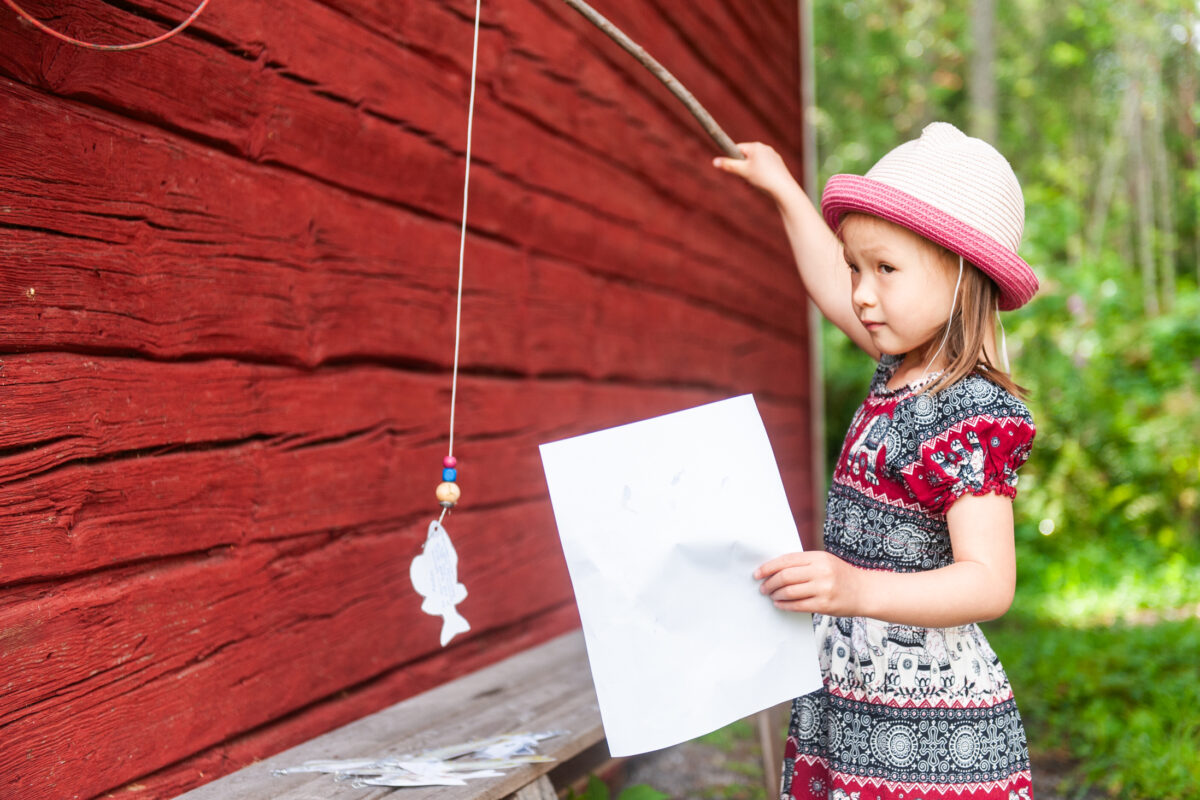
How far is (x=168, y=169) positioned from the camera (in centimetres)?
146

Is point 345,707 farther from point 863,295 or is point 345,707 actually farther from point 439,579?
point 863,295

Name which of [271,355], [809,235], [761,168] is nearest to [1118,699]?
[809,235]

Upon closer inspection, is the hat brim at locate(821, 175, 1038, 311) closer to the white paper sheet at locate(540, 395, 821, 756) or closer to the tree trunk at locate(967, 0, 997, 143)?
the white paper sheet at locate(540, 395, 821, 756)

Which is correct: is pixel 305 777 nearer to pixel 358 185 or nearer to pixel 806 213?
pixel 358 185

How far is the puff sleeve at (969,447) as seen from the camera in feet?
4.44

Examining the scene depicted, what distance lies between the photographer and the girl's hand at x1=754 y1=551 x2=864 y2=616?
4.08 ft

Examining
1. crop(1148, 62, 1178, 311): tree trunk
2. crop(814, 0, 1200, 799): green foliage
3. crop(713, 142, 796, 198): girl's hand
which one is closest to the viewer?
crop(713, 142, 796, 198): girl's hand

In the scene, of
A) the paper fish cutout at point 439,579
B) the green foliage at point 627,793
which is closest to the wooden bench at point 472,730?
the green foliage at point 627,793

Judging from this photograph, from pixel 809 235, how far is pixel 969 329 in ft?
1.28

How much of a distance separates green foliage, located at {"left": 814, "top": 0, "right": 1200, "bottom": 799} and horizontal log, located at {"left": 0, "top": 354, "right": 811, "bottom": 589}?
2305mm

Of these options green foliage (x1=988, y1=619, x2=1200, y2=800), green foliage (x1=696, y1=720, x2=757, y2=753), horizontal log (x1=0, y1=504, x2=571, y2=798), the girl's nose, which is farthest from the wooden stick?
green foliage (x1=988, y1=619, x2=1200, y2=800)

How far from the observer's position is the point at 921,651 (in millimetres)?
1460

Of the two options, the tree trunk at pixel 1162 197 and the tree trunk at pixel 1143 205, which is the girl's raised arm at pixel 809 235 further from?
the tree trunk at pixel 1162 197

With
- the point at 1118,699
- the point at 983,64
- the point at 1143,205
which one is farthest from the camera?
the point at 1143,205
